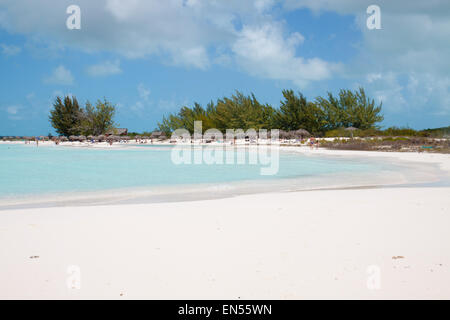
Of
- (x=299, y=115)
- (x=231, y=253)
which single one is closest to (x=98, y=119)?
(x=299, y=115)

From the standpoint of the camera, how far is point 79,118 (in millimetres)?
60281

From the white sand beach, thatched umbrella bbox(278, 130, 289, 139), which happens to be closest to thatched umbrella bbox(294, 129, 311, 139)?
thatched umbrella bbox(278, 130, 289, 139)

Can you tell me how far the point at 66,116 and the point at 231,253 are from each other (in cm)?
6441

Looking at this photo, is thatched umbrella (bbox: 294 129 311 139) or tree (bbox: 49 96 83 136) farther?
tree (bbox: 49 96 83 136)

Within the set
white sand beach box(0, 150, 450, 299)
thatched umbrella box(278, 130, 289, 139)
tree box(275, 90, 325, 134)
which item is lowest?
white sand beach box(0, 150, 450, 299)

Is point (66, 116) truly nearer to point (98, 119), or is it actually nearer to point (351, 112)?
point (98, 119)

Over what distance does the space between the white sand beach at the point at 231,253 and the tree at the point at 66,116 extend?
6036 cm

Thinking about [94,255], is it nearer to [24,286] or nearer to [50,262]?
[50,262]

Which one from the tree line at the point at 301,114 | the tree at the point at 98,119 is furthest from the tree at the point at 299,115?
the tree at the point at 98,119

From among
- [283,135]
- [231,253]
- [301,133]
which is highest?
[301,133]

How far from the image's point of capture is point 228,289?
2.77 m

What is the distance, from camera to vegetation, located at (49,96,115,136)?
59.1m

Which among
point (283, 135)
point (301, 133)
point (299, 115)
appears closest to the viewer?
point (301, 133)

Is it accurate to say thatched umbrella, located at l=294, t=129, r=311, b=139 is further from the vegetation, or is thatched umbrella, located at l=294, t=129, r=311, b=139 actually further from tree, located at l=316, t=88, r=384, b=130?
the vegetation
